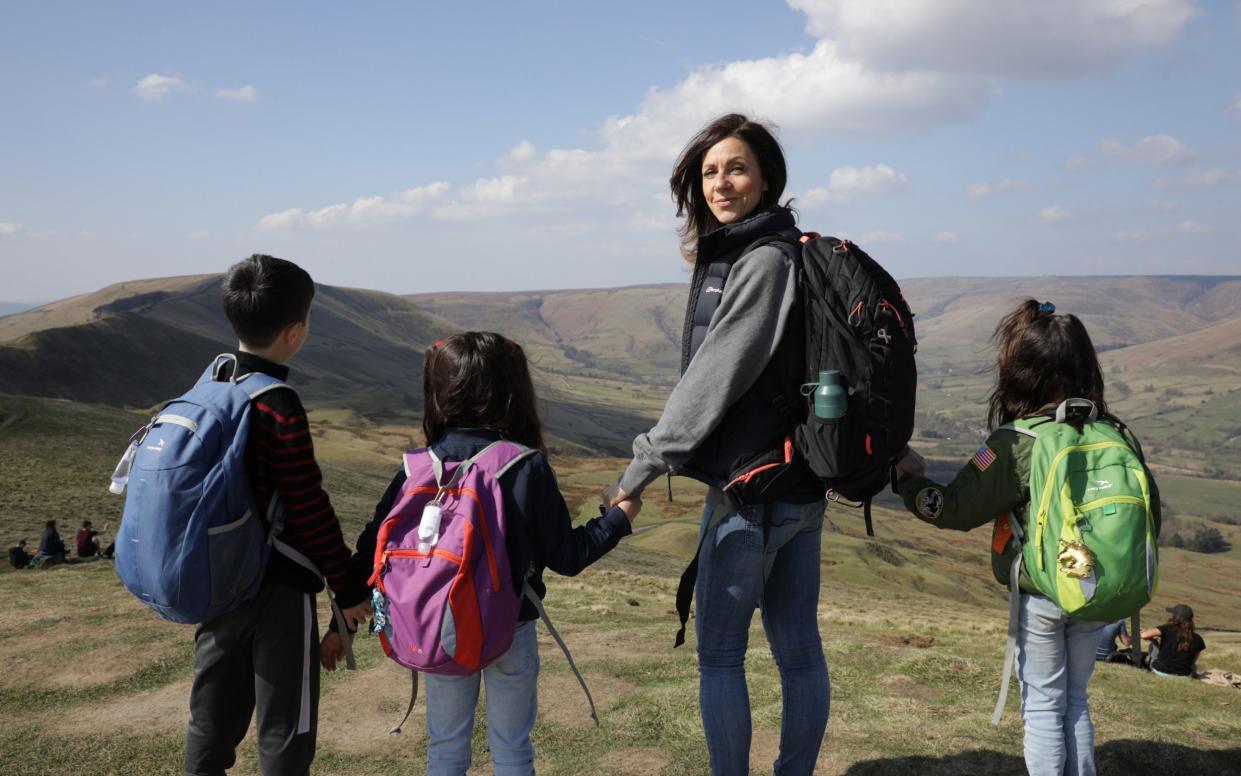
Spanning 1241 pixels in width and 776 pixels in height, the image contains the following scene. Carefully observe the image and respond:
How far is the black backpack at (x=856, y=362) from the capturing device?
3.62 meters

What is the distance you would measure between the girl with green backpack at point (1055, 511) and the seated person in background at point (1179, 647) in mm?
10455

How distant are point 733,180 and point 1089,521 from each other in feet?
8.19

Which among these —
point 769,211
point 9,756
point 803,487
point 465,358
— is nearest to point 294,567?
point 465,358

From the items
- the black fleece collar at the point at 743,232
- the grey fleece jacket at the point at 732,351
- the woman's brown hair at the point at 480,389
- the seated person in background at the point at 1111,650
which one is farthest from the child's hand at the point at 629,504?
the seated person in background at the point at 1111,650

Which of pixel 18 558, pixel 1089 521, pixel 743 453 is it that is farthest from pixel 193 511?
pixel 18 558

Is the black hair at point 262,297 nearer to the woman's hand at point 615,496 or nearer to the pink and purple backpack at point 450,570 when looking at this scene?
the pink and purple backpack at point 450,570

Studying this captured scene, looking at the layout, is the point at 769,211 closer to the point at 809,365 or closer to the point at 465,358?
the point at 809,365

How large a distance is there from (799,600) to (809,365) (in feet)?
4.24

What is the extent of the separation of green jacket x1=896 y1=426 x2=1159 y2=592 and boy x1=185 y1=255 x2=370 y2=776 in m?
3.13

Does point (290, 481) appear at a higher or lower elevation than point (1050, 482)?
higher

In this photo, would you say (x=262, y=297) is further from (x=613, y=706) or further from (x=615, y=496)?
(x=613, y=706)

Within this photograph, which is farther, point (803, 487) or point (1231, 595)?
point (1231, 595)

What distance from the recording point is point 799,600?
4230 millimetres

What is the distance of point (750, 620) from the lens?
391 centimetres
